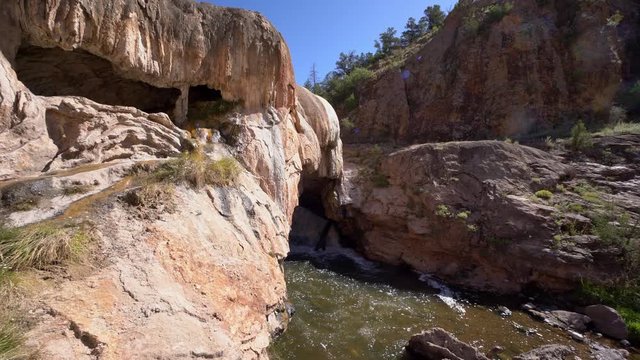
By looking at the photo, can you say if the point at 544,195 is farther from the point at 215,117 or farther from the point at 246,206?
the point at 215,117

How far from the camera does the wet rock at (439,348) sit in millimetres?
5742

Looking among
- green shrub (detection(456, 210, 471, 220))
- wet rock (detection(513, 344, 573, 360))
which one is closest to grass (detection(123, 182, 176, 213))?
wet rock (detection(513, 344, 573, 360))

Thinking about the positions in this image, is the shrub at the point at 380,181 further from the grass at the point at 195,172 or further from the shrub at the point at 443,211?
the grass at the point at 195,172

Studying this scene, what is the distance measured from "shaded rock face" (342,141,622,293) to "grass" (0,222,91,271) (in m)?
9.83

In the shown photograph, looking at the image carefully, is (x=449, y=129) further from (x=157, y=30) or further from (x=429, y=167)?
(x=157, y=30)

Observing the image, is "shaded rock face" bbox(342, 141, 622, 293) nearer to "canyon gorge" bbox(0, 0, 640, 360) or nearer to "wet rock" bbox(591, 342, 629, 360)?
"canyon gorge" bbox(0, 0, 640, 360)

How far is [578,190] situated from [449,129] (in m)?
9.56

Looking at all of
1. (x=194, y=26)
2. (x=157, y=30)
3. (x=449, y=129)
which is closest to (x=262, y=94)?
(x=194, y=26)

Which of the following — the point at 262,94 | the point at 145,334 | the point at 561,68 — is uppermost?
the point at 561,68

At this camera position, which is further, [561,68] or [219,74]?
[561,68]

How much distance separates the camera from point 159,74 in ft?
22.3

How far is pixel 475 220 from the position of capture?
1062cm

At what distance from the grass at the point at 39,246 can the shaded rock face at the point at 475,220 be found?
9832mm

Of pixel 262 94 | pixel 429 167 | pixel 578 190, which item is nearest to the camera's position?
pixel 262 94
